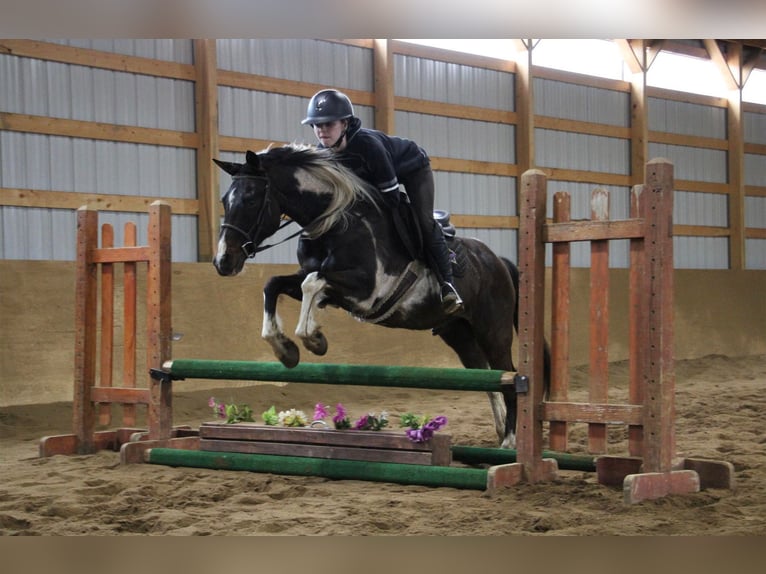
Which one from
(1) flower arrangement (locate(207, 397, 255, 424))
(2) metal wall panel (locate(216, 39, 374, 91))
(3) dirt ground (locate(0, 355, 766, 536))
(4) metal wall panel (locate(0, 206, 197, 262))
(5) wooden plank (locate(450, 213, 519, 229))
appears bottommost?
(3) dirt ground (locate(0, 355, 766, 536))

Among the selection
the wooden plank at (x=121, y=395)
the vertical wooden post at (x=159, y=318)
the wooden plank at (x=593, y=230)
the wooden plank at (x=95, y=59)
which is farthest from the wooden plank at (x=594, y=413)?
the wooden plank at (x=95, y=59)

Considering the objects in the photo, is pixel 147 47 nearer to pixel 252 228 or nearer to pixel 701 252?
pixel 252 228

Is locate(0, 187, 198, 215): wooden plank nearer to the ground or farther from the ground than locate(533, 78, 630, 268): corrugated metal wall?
nearer to the ground

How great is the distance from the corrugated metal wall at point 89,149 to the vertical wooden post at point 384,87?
1.96 meters

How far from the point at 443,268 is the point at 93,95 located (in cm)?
415

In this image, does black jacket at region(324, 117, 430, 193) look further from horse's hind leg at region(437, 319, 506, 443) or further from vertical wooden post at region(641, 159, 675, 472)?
vertical wooden post at region(641, 159, 675, 472)

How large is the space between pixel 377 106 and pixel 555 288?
5561 millimetres

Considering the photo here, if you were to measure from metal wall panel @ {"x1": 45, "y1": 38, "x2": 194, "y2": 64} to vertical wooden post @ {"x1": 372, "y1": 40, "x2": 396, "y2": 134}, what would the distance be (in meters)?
1.96

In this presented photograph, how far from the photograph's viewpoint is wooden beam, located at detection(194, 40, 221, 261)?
785 centimetres

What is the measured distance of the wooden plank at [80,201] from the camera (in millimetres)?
6863

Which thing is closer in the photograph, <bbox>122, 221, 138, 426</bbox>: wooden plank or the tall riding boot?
the tall riding boot

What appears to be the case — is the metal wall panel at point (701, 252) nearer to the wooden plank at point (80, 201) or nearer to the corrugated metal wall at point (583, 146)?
the corrugated metal wall at point (583, 146)

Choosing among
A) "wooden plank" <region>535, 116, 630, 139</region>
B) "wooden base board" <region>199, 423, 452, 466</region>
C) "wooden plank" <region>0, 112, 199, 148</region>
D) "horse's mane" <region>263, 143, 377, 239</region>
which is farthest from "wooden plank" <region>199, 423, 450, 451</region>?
"wooden plank" <region>535, 116, 630, 139</region>

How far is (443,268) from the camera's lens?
14.5ft
